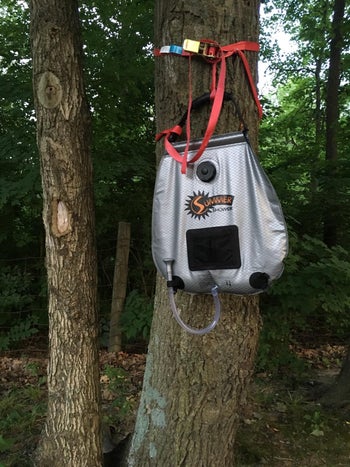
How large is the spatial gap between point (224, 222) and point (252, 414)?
2.49m

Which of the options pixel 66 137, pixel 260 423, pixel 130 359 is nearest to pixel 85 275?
pixel 66 137

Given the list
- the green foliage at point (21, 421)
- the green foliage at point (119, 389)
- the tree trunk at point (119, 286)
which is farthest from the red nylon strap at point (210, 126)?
the tree trunk at point (119, 286)

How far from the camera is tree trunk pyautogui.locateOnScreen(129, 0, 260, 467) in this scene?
6.32 feet

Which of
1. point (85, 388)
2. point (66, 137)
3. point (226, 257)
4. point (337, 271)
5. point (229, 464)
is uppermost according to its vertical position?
point (66, 137)

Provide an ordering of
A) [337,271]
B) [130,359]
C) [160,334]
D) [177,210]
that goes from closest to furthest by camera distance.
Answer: [177,210] < [160,334] < [337,271] < [130,359]

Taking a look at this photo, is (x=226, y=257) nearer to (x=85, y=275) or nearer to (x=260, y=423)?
(x=85, y=275)

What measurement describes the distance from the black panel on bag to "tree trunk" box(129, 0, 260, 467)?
30 cm

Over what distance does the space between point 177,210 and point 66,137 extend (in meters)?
0.98

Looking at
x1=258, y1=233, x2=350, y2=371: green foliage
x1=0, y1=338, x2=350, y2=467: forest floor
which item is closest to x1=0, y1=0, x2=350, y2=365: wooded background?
x1=258, y1=233, x2=350, y2=371: green foliage

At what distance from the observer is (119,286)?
493 centimetres

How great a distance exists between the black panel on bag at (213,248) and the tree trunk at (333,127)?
4.92 m

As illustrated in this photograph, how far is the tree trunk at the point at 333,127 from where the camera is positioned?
6.29 m

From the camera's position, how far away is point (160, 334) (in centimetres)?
217

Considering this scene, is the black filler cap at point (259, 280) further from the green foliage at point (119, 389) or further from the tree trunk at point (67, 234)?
the green foliage at point (119, 389)
